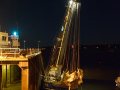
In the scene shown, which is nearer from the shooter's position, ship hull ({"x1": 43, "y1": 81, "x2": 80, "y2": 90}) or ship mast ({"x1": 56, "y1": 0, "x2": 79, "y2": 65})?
ship hull ({"x1": 43, "y1": 81, "x2": 80, "y2": 90})

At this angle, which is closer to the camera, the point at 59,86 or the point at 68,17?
the point at 59,86

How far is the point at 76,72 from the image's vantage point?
57844mm

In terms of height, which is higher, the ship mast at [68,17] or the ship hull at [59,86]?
the ship mast at [68,17]

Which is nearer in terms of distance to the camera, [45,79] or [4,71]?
[4,71]

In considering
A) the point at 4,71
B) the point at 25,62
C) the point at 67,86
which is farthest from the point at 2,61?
the point at 67,86

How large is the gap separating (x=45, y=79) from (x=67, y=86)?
4.71m

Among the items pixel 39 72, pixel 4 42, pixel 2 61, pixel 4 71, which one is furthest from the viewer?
pixel 39 72

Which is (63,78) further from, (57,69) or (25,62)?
(25,62)

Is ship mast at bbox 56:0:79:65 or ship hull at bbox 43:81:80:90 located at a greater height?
ship mast at bbox 56:0:79:65

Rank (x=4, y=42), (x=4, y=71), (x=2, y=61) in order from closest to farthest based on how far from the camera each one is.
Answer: (x=2, y=61)
(x=4, y=71)
(x=4, y=42)

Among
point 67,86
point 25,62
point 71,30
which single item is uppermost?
point 71,30

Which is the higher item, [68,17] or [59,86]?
[68,17]

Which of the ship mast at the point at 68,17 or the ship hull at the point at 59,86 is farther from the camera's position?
the ship mast at the point at 68,17

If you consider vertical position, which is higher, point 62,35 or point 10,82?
point 62,35
